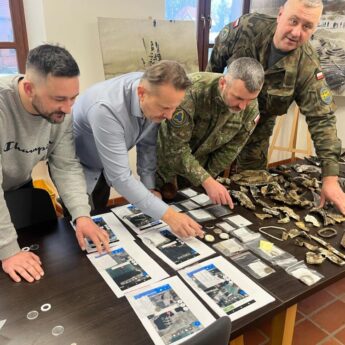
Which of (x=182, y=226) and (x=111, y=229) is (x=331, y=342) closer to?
(x=182, y=226)

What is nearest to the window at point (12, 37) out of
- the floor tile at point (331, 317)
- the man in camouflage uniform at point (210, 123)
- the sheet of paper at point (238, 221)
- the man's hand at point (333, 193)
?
the man in camouflage uniform at point (210, 123)

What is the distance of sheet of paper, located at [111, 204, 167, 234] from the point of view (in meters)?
1.32

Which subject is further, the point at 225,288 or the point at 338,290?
the point at 338,290

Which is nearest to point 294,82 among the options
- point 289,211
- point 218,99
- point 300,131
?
point 218,99

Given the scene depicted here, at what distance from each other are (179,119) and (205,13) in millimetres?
2224

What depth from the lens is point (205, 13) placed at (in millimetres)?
3305

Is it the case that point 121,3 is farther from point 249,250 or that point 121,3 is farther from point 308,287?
point 308,287

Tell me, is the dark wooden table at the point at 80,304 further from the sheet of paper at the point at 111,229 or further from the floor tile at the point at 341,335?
the floor tile at the point at 341,335

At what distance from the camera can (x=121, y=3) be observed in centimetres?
256

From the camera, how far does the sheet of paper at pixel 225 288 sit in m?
0.93

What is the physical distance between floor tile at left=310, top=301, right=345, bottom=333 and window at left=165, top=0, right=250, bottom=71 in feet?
8.24

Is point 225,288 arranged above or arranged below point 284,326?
above

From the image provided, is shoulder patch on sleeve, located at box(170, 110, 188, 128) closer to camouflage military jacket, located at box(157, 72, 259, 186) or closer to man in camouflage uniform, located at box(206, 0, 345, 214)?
camouflage military jacket, located at box(157, 72, 259, 186)

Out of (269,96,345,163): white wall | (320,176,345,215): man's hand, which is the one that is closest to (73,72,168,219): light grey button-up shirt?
(320,176,345,215): man's hand
